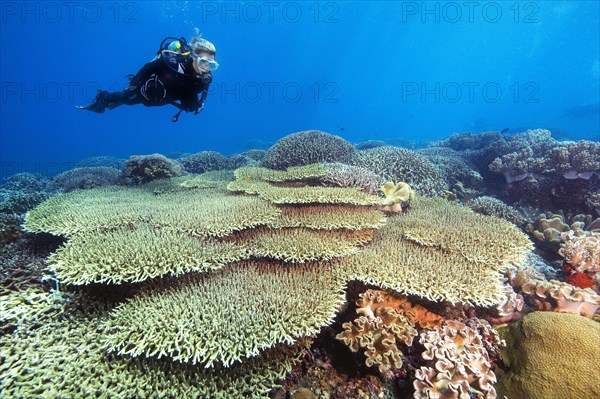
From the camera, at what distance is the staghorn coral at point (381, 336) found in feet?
10.1

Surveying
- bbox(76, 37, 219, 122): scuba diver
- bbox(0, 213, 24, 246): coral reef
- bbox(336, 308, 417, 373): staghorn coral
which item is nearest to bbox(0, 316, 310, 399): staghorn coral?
bbox(336, 308, 417, 373): staghorn coral

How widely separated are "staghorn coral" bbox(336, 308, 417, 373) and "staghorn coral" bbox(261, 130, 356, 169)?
6.49 metres

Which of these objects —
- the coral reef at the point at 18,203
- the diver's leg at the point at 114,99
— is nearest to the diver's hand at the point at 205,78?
the diver's leg at the point at 114,99

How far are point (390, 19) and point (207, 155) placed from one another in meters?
116

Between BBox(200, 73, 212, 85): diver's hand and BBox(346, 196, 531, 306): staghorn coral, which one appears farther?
BBox(200, 73, 212, 85): diver's hand

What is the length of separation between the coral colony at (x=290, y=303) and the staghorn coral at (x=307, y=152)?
141 inches

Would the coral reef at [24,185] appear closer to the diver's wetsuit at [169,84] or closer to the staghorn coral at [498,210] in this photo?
the diver's wetsuit at [169,84]

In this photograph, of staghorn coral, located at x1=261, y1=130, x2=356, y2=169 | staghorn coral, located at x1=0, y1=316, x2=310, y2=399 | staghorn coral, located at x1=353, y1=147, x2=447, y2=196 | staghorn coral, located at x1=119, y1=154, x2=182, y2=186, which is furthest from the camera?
staghorn coral, located at x1=119, y1=154, x2=182, y2=186

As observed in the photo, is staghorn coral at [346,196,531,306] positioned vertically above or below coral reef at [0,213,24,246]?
below

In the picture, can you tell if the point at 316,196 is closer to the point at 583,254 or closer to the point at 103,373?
the point at 103,373

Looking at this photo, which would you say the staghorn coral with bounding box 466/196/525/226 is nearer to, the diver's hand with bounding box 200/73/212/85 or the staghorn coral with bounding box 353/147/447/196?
the staghorn coral with bounding box 353/147/447/196

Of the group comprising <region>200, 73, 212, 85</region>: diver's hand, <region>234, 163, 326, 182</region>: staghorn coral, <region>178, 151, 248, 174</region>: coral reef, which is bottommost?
<region>234, 163, 326, 182</region>: staghorn coral

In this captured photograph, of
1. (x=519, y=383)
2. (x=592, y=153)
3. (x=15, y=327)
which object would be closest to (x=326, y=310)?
(x=519, y=383)

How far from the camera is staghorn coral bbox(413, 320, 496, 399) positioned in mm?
2848
